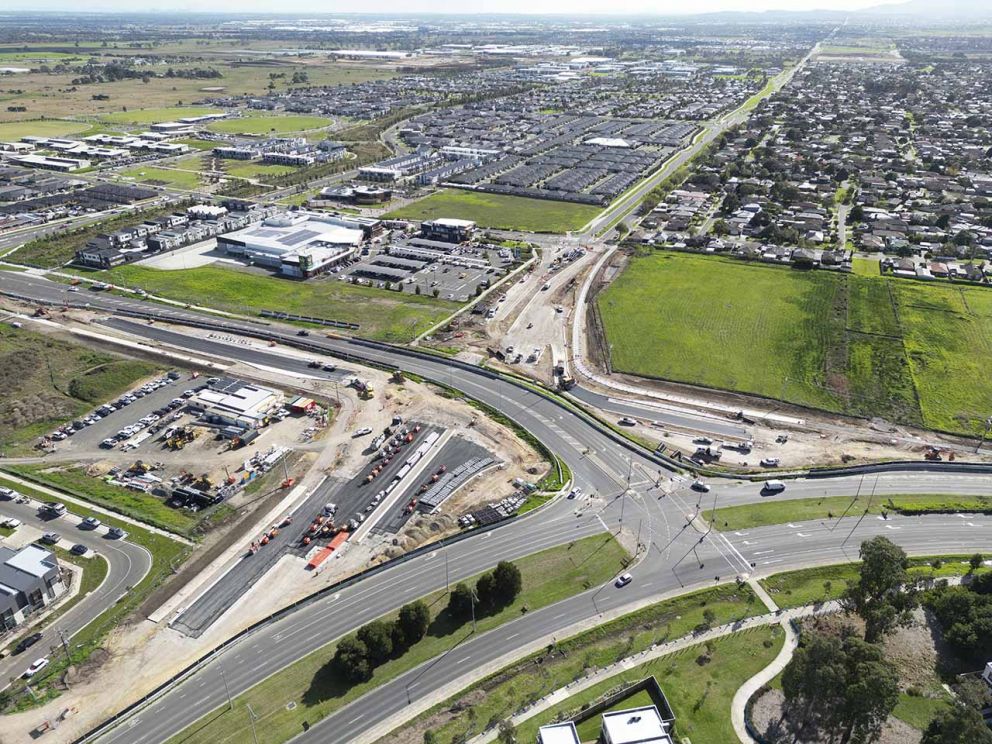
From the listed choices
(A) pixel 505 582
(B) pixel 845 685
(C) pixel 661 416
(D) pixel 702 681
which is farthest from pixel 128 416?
(B) pixel 845 685

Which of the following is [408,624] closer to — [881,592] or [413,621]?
[413,621]

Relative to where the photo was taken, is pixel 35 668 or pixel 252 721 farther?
pixel 35 668

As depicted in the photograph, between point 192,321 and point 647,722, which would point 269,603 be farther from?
point 192,321

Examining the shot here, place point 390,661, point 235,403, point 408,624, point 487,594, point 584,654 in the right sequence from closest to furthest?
point 390,661 < point 584,654 < point 408,624 < point 487,594 < point 235,403

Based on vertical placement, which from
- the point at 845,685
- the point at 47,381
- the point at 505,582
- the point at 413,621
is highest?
the point at 845,685

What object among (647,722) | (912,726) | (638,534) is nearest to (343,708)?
(647,722)

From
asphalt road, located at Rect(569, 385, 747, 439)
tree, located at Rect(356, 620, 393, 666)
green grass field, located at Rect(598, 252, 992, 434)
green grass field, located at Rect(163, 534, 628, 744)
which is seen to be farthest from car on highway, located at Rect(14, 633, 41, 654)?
green grass field, located at Rect(598, 252, 992, 434)

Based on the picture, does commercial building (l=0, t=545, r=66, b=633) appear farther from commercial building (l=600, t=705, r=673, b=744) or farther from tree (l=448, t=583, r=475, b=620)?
commercial building (l=600, t=705, r=673, b=744)
